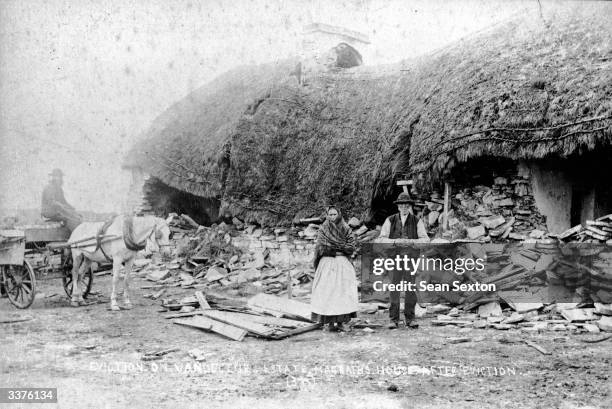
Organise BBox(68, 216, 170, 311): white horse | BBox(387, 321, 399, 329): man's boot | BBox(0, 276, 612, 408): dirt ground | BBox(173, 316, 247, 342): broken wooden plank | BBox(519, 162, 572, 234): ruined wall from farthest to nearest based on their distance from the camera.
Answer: BBox(519, 162, 572, 234): ruined wall < BBox(68, 216, 170, 311): white horse < BBox(387, 321, 399, 329): man's boot < BBox(173, 316, 247, 342): broken wooden plank < BBox(0, 276, 612, 408): dirt ground

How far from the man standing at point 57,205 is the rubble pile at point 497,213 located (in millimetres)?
5656

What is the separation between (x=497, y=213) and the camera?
8.12 meters

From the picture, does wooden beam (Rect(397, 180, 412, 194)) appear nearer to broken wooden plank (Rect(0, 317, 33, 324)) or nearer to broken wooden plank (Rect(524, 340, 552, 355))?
broken wooden plank (Rect(524, 340, 552, 355))

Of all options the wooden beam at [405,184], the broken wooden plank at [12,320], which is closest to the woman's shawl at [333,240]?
the wooden beam at [405,184]

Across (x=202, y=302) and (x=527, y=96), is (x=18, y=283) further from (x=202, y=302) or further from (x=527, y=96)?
(x=527, y=96)

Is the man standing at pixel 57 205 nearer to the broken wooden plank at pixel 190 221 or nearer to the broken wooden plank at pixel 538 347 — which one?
the broken wooden plank at pixel 190 221

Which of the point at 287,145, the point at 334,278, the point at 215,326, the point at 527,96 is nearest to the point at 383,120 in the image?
the point at 287,145

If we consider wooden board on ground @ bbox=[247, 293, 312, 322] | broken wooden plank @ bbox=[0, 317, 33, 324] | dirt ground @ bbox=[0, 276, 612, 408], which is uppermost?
wooden board on ground @ bbox=[247, 293, 312, 322]

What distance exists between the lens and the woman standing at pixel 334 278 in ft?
20.7

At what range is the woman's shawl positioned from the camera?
633 cm

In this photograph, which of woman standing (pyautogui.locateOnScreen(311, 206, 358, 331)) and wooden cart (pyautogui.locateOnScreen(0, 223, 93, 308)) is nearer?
woman standing (pyautogui.locateOnScreen(311, 206, 358, 331))

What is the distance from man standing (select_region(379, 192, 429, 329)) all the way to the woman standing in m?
0.51

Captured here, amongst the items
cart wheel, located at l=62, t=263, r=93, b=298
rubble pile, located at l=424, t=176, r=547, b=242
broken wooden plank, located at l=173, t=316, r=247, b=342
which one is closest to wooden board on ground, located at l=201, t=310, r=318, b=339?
broken wooden plank, located at l=173, t=316, r=247, b=342

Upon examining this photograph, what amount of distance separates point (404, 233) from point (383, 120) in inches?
174
